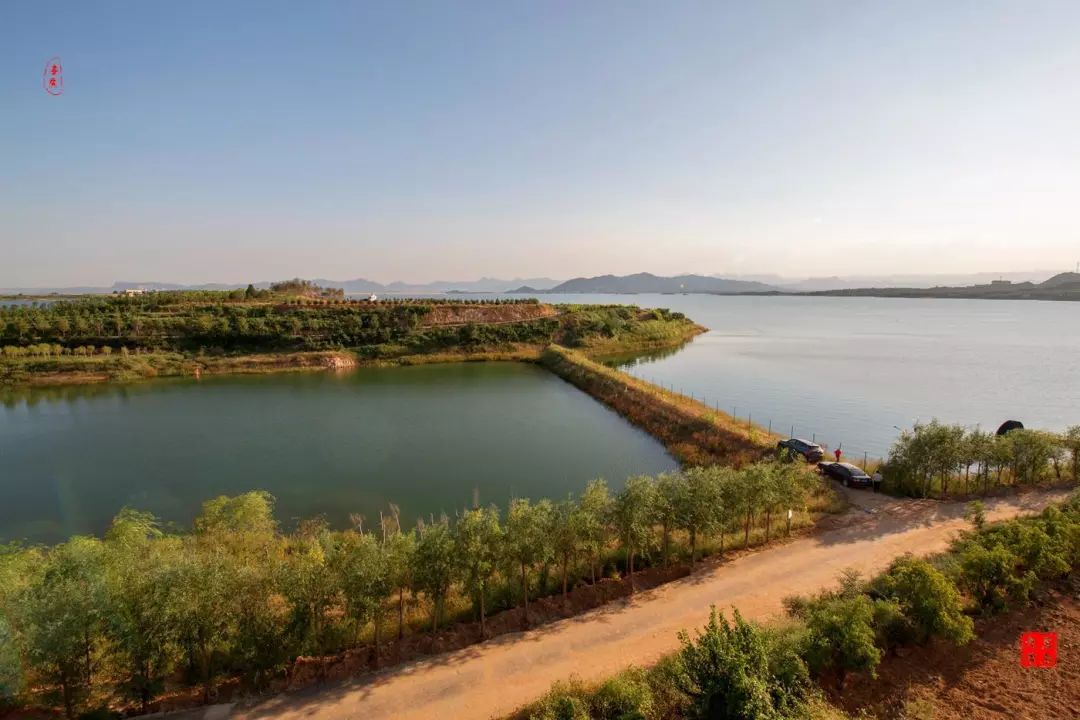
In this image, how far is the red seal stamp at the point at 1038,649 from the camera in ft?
42.1

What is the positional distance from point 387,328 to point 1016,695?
7659cm

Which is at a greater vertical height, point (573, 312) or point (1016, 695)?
point (573, 312)

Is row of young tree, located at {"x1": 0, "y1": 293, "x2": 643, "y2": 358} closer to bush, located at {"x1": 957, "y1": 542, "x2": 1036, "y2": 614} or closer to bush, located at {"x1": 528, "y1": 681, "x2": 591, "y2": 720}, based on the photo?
bush, located at {"x1": 957, "y1": 542, "x2": 1036, "y2": 614}

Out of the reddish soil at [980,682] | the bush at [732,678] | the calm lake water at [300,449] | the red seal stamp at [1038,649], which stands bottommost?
the calm lake water at [300,449]

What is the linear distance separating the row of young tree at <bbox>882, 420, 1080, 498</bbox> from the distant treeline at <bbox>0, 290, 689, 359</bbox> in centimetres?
5993

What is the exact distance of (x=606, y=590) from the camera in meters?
17.0

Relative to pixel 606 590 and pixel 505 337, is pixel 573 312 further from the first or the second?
pixel 606 590

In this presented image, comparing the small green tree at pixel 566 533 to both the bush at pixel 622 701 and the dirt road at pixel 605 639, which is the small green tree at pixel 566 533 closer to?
the dirt road at pixel 605 639

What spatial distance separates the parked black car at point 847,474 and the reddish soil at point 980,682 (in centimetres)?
1010

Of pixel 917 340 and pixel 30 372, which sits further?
pixel 917 340

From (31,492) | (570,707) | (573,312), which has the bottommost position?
(31,492)

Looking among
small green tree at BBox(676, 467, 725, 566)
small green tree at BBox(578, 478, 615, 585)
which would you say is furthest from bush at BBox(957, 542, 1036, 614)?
small green tree at BBox(578, 478, 615, 585)

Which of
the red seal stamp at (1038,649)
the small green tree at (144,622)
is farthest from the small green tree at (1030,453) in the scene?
the small green tree at (144,622)

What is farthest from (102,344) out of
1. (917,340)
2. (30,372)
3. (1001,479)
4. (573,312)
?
(917,340)
